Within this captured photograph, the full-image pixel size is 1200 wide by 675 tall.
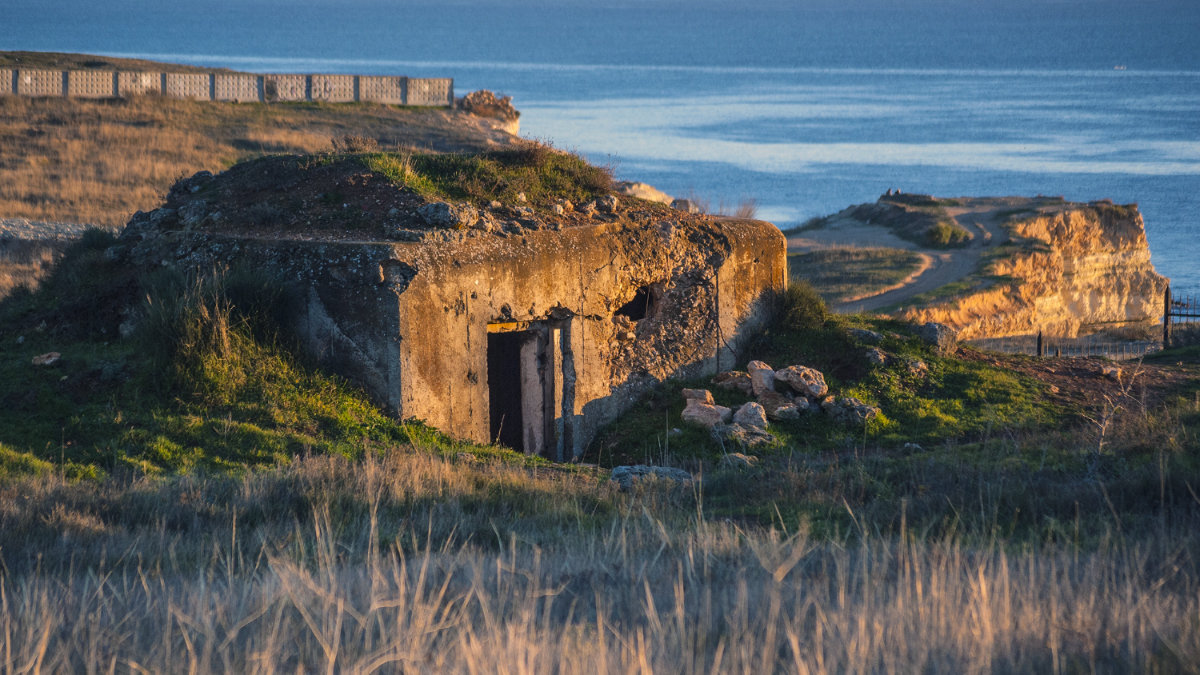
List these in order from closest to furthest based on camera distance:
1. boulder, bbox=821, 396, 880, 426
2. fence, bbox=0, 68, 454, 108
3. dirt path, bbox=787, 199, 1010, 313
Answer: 1. boulder, bbox=821, 396, 880, 426
2. dirt path, bbox=787, 199, 1010, 313
3. fence, bbox=0, 68, 454, 108

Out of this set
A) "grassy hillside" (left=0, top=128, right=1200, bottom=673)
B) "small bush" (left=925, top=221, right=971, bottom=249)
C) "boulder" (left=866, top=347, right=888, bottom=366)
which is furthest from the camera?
"small bush" (left=925, top=221, right=971, bottom=249)

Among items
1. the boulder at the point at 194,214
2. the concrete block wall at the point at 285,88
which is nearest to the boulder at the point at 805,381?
the boulder at the point at 194,214

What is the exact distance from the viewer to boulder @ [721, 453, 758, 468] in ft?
33.6

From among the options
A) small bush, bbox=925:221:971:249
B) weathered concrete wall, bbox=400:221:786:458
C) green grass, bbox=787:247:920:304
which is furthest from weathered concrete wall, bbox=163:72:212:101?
weathered concrete wall, bbox=400:221:786:458

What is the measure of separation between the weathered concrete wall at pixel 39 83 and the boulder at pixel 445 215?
40.5 metres

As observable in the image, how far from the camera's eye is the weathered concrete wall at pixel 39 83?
1773 inches

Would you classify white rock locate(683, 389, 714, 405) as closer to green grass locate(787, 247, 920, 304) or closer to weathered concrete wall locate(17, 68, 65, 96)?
green grass locate(787, 247, 920, 304)

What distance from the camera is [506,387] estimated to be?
1305 cm

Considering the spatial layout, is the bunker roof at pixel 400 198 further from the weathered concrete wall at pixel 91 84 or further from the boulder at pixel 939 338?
the weathered concrete wall at pixel 91 84

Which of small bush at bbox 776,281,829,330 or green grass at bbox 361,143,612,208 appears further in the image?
small bush at bbox 776,281,829,330

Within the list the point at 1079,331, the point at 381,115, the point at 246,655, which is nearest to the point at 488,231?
the point at 246,655

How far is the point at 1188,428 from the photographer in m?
9.16

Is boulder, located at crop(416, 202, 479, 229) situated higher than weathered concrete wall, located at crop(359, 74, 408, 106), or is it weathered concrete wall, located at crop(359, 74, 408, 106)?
weathered concrete wall, located at crop(359, 74, 408, 106)

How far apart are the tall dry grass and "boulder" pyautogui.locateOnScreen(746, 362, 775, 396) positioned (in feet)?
19.8
